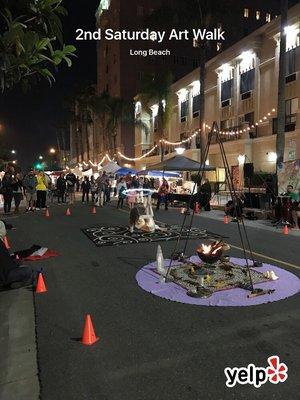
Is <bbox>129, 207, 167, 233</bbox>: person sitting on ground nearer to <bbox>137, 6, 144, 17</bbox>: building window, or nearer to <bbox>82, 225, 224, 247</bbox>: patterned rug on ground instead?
<bbox>82, 225, 224, 247</bbox>: patterned rug on ground

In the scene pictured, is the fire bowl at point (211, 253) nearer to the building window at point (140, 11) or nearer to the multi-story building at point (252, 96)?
the multi-story building at point (252, 96)

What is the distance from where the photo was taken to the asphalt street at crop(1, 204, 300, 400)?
361 centimetres

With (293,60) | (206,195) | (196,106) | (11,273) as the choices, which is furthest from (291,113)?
(11,273)

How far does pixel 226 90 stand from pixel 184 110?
9.06m

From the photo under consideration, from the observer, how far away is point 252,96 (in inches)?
1256

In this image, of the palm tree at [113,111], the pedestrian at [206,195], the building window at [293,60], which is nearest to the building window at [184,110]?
A: the palm tree at [113,111]

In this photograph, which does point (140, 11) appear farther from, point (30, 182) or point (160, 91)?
point (30, 182)

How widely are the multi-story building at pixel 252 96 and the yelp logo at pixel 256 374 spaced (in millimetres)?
24250

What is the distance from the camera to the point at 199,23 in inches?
1083

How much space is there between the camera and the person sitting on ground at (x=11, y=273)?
6.21m

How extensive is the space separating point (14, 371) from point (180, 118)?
1696 inches

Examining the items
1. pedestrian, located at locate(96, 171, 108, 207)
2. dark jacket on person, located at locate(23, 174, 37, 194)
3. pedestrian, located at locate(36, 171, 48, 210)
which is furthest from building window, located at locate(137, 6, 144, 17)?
dark jacket on person, located at locate(23, 174, 37, 194)

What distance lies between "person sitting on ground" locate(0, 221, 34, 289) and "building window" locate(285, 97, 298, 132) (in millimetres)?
24899

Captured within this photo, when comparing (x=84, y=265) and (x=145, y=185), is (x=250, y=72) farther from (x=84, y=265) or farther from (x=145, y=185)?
(x=84, y=265)
